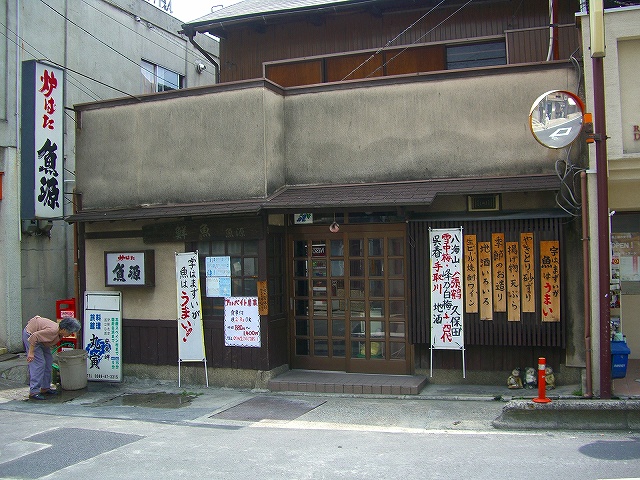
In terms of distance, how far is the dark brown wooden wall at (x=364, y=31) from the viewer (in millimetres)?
13781

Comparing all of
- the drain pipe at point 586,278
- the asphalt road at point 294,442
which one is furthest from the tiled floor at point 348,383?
the drain pipe at point 586,278

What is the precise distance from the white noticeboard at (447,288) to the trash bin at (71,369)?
6616 mm

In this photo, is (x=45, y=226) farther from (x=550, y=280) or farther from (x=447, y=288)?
(x=550, y=280)

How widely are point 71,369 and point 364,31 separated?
9.34 metres

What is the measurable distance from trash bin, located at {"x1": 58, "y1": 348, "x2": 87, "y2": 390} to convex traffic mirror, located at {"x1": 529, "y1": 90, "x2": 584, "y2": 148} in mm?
9024

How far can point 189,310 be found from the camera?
1247cm

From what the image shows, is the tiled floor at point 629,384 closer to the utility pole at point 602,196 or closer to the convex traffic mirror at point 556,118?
the utility pole at point 602,196

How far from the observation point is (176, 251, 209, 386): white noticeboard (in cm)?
1241

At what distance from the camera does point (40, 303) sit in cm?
1686

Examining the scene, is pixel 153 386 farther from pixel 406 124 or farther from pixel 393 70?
pixel 393 70

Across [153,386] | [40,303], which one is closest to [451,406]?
[153,386]

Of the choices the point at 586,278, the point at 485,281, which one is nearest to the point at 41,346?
the point at 485,281

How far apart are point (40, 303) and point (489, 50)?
12.4 m

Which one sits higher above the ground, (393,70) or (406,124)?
(393,70)
